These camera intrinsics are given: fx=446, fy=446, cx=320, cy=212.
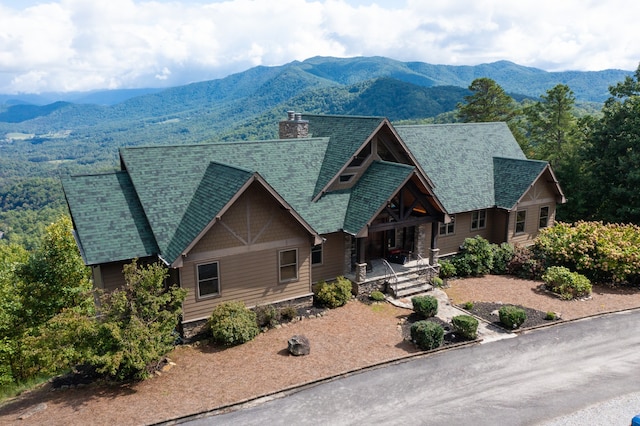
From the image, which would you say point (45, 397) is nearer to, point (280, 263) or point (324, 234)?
point (280, 263)


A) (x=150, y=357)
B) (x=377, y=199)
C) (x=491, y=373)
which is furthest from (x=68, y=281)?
(x=491, y=373)

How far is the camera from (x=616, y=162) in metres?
32.2

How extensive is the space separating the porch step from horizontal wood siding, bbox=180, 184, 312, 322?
4.94m

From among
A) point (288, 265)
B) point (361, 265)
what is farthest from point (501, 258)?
point (288, 265)

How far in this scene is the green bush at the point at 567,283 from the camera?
2262 cm

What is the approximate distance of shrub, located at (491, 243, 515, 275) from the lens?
26.8 meters

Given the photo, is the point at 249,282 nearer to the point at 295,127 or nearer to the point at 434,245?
the point at 434,245

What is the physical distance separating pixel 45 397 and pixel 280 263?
9.70 meters

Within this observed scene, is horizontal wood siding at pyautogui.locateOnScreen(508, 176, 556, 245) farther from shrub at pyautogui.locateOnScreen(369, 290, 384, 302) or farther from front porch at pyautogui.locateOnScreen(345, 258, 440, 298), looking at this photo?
shrub at pyautogui.locateOnScreen(369, 290, 384, 302)

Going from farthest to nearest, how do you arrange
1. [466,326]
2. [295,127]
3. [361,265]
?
1. [295,127]
2. [361,265]
3. [466,326]

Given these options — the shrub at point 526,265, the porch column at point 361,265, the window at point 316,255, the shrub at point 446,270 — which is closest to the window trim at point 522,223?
the shrub at point 526,265

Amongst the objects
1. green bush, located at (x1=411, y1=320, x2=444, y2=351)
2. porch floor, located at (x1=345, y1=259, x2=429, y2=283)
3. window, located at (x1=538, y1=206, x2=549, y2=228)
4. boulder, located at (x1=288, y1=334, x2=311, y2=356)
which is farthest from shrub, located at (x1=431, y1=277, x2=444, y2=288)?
window, located at (x1=538, y1=206, x2=549, y2=228)

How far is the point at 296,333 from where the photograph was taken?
1852 cm

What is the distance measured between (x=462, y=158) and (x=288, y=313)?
56.5ft
